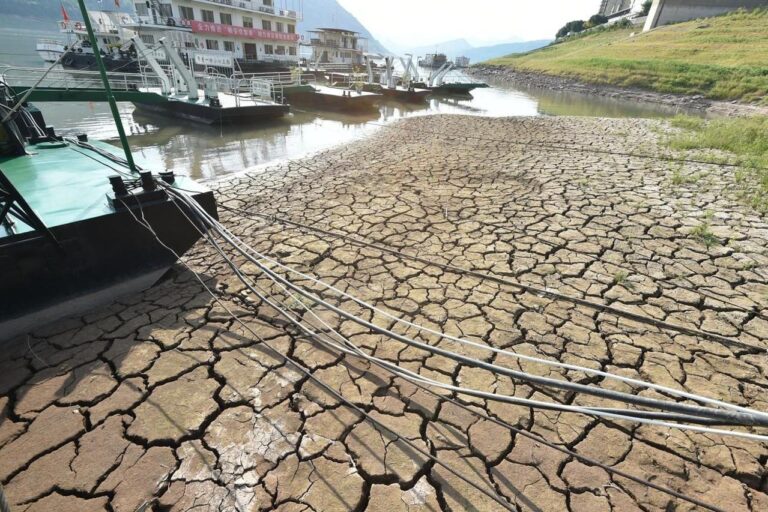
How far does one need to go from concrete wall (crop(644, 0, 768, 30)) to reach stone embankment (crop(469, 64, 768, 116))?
23251 millimetres

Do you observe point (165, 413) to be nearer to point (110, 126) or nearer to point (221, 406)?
point (221, 406)

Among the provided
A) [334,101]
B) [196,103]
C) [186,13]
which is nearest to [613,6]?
[186,13]

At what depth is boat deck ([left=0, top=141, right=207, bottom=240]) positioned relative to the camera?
11.8 ft

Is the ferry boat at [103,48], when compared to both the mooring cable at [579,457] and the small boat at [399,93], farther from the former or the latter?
the mooring cable at [579,457]

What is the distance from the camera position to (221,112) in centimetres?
1370

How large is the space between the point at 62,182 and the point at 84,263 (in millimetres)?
1499

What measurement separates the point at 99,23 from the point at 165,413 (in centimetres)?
3873

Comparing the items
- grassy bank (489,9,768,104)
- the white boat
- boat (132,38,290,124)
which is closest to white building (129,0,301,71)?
boat (132,38,290,124)

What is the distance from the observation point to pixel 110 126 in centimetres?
1464

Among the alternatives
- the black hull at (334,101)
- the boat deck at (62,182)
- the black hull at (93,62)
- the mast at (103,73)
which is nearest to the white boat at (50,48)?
the black hull at (93,62)

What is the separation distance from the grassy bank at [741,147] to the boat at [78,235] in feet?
29.3

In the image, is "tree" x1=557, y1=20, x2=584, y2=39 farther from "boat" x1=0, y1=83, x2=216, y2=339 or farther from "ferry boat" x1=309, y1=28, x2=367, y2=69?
"boat" x1=0, y1=83, x2=216, y2=339

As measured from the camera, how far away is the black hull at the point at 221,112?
45.5 ft

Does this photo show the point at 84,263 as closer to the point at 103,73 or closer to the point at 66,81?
the point at 103,73
